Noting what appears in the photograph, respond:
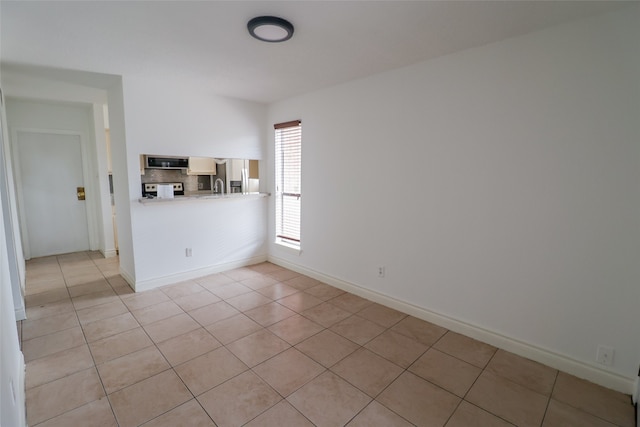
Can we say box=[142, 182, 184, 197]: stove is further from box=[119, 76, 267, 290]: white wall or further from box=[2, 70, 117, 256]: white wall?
box=[2, 70, 117, 256]: white wall

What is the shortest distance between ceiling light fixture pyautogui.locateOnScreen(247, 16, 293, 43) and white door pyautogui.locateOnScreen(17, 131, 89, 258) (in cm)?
469

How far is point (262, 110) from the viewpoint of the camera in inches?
178

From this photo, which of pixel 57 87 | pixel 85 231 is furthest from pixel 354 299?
pixel 85 231

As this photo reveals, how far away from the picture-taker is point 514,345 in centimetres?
244

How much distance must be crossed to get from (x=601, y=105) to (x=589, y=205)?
660 millimetres

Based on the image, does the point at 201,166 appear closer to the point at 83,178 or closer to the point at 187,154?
the point at 187,154

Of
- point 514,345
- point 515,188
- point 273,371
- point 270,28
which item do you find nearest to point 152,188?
point 270,28

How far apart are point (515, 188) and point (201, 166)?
3.61 m

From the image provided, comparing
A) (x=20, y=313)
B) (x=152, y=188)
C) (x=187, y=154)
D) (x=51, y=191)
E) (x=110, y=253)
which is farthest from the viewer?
(x=110, y=253)

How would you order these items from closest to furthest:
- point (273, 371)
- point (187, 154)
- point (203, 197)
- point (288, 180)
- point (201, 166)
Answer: point (273, 371) → point (187, 154) → point (203, 197) → point (201, 166) → point (288, 180)

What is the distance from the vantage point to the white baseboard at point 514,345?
2.05 meters

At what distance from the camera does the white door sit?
4.78 metres

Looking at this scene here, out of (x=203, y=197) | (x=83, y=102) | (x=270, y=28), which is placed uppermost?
(x=83, y=102)

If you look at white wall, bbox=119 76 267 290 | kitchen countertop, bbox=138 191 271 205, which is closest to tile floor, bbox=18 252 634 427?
white wall, bbox=119 76 267 290
